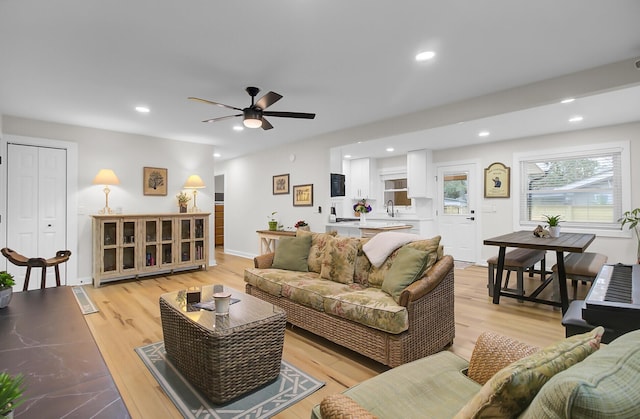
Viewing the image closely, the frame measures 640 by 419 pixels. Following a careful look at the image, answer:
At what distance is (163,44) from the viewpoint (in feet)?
7.97

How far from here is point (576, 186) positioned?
201 inches

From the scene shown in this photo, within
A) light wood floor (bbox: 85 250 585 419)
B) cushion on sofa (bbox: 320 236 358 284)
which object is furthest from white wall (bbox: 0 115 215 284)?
cushion on sofa (bbox: 320 236 358 284)

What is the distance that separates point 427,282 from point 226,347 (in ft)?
4.67

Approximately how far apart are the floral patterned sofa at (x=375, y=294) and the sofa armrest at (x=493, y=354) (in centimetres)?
75

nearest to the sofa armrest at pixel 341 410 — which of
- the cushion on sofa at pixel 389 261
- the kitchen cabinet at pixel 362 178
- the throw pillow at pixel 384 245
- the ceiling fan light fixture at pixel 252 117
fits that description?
the cushion on sofa at pixel 389 261

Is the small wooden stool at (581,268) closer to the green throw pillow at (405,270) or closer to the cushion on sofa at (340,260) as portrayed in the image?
the green throw pillow at (405,270)

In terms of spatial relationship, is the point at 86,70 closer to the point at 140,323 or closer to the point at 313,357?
the point at 140,323

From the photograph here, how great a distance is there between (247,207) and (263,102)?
175 inches

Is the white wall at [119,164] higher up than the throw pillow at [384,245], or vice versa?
the white wall at [119,164]

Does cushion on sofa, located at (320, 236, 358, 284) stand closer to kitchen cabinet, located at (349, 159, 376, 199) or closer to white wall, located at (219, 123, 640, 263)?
white wall, located at (219, 123, 640, 263)

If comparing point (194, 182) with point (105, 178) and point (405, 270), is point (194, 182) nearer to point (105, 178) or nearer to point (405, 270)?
point (105, 178)

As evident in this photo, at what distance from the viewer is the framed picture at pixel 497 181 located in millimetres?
5676

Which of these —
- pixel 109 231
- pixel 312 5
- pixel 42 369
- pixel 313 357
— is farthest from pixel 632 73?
pixel 109 231

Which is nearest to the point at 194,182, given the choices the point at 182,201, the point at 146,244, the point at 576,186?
the point at 182,201
